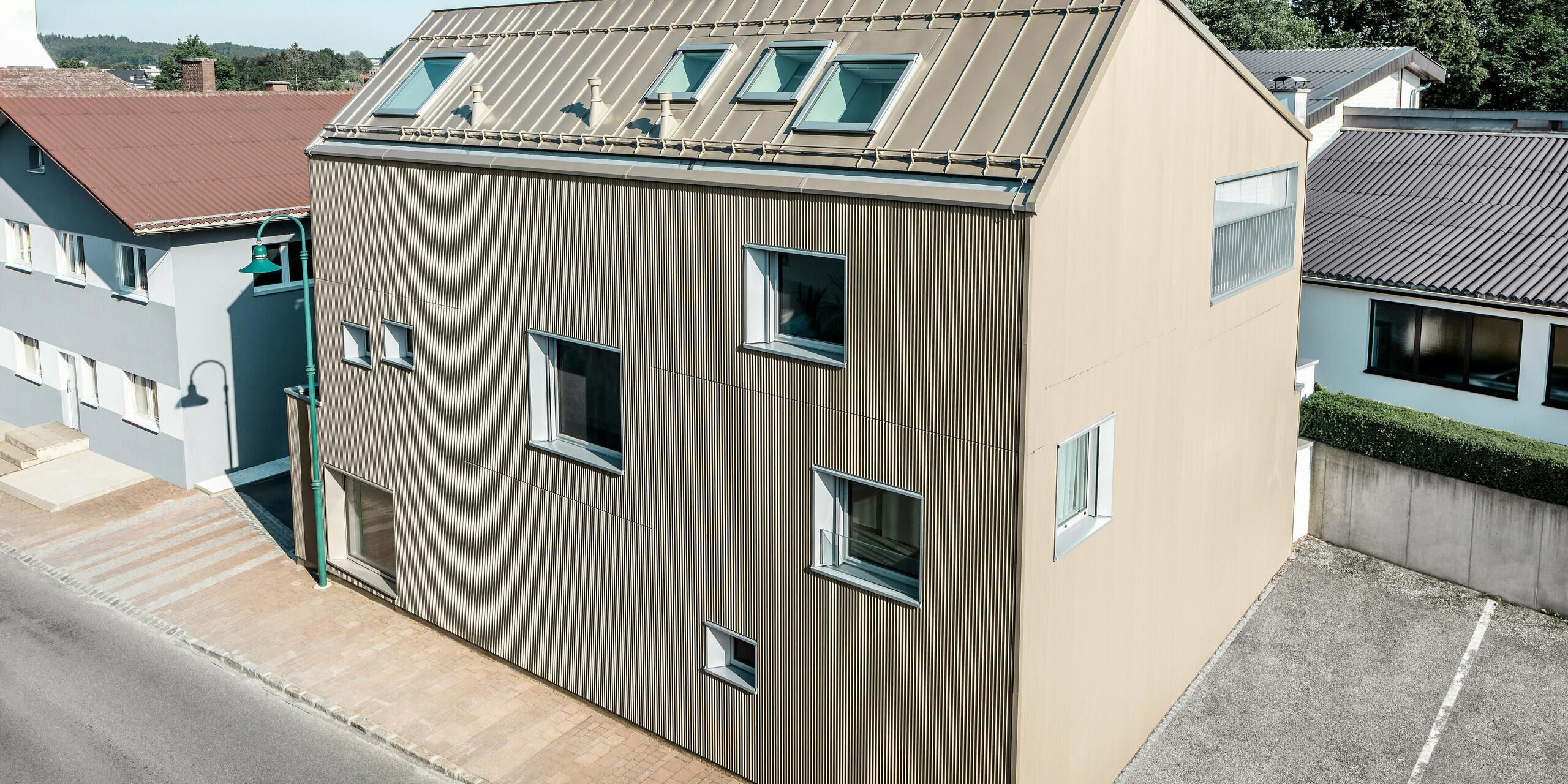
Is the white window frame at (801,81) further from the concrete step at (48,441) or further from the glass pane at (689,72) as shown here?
the concrete step at (48,441)

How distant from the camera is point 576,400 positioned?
48.1ft

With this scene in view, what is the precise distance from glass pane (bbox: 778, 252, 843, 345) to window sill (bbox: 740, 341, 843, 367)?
0.12m

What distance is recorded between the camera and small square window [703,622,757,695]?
13.2 m

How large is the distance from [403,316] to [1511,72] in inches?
1808

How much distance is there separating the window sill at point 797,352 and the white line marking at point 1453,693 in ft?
25.7

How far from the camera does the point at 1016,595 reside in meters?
10.7

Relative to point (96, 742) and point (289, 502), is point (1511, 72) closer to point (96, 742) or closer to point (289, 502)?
point (289, 502)

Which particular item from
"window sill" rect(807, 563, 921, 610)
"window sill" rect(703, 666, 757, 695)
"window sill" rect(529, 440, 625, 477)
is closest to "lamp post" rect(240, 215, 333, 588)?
"window sill" rect(529, 440, 625, 477)

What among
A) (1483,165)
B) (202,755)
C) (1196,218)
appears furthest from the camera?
(1483,165)

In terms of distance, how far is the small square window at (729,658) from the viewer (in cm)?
1320

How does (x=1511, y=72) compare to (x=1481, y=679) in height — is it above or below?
above

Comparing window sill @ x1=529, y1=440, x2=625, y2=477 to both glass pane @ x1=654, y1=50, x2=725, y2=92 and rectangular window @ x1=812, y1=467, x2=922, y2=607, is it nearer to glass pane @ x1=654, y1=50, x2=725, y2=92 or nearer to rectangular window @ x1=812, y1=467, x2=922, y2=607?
rectangular window @ x1=812, y1=467, x2=922, y2=607

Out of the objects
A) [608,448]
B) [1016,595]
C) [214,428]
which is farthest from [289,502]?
[1016,595]

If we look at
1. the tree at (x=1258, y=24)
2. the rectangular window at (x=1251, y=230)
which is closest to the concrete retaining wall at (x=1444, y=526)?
the rectangular window at (x=1251, y=230)
